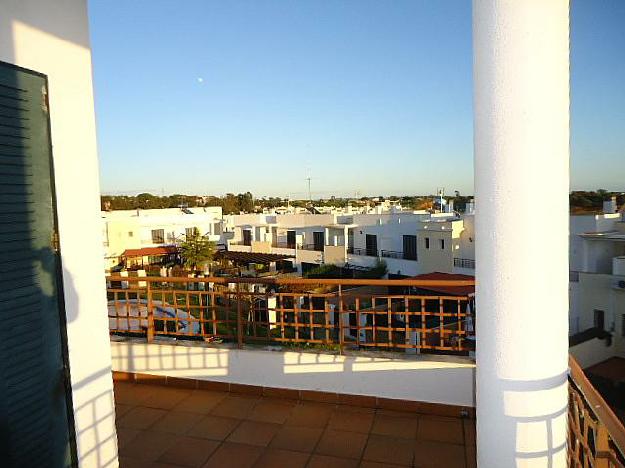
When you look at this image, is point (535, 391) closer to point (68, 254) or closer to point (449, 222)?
point (68, 254)

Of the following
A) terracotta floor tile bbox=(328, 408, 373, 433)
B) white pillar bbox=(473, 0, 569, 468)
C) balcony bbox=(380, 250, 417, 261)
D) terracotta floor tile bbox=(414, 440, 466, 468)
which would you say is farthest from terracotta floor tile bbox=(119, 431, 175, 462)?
balcony bbox=(380, 250, 417, 261)

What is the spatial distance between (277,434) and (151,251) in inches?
1189

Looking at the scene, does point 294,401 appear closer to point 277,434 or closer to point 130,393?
point 277,434

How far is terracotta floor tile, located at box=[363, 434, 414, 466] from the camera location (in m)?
2.69

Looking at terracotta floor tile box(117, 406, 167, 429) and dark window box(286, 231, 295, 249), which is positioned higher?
terracotta floor tile box(117, 406, 167, 429)

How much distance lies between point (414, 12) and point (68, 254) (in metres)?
10.1

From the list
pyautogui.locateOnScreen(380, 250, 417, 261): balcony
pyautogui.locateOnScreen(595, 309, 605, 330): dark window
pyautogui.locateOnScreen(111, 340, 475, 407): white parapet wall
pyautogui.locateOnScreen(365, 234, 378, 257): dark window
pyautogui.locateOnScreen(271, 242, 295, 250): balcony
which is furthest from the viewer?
pyautogui.locateOnScreen(271, 242, 295, 250): balcony

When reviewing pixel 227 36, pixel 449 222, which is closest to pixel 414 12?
pixel 227 36

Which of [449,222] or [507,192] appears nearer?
[507,192]

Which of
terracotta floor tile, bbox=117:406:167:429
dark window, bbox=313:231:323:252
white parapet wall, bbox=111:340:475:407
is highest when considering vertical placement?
white parapet wall, bbox=111:340:475:407

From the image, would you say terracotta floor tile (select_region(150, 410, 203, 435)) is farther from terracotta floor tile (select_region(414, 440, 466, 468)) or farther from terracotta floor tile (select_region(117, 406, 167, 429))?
terracotta floor tile (select_region(414, 440, 466, 468))

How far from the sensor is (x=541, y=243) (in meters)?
1.38

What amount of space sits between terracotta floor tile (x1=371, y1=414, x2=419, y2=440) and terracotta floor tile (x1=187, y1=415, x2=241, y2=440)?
1.02 meters

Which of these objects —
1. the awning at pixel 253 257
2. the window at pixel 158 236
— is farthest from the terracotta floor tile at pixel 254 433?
the window at pixel 158 236
